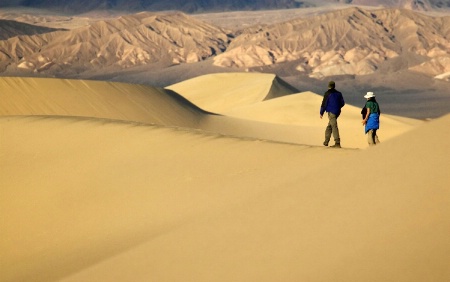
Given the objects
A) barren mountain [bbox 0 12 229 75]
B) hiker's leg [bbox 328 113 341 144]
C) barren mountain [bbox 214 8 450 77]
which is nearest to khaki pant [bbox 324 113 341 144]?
hiker's leg [bbox 328 113 341 144]

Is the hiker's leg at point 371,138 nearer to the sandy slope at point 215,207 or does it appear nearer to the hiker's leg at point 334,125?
the hiker's leg at point 334,125

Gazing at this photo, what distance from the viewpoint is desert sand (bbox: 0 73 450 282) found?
18.8 ft

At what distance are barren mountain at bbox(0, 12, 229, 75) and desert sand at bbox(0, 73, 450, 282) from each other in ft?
339

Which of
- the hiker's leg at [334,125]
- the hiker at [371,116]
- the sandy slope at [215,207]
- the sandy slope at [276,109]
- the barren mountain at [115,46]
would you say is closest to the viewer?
the sandy slope at [215,207]

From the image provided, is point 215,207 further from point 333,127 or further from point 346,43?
point 346,43

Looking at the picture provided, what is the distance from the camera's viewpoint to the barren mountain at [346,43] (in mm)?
106500

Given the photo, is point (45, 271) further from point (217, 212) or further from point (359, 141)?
point (359, 141)

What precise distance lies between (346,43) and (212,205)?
4351 inches

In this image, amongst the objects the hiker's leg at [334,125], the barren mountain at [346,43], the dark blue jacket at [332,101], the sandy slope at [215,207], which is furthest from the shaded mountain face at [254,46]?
the dark blue jacket at [332,101]

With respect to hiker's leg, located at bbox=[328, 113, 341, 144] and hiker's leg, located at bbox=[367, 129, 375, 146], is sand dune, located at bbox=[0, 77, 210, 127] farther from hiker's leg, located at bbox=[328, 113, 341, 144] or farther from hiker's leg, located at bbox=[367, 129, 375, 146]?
hiker's leg, located at bbox=[367, 129, 375, 146]

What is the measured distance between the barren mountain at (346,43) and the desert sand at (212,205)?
90593mm

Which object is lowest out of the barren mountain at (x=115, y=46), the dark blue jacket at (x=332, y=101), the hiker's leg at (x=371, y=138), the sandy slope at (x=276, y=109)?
the sandy slope at (x=276, y=109)

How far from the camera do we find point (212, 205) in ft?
29.0

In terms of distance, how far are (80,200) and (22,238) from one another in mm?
1016
